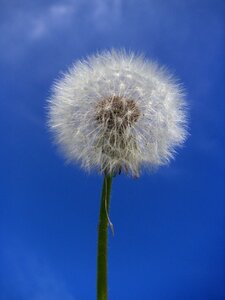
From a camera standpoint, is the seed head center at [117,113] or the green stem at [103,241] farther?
the seed head center at [117,113]

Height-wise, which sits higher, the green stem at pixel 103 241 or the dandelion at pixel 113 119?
the dandelion at pixel 113 119

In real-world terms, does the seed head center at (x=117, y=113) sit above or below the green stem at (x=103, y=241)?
above

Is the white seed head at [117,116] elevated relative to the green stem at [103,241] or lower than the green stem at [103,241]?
elevated

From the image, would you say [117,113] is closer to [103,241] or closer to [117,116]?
[117,116]

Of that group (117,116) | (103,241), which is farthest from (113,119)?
(103,241)

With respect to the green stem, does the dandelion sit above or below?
above

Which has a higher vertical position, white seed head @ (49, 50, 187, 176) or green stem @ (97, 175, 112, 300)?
white seed head @ (49, 50, 187, 176)

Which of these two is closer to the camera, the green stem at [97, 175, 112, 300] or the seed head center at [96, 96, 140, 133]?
the green stem at [97, 175, 112, 300]
